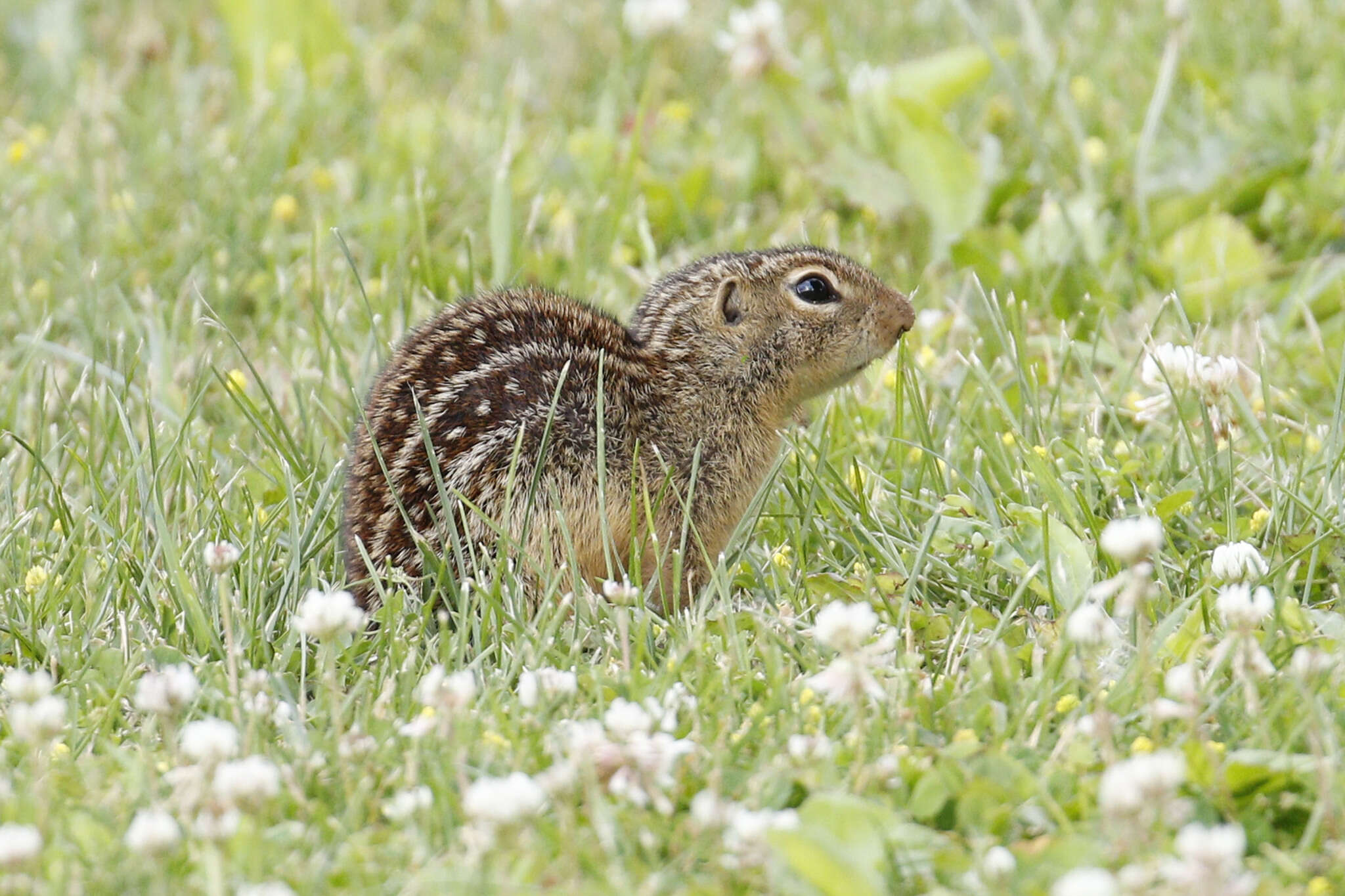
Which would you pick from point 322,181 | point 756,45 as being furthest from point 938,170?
point 322,181

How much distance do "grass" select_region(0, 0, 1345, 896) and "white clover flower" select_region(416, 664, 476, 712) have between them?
0.05 metres

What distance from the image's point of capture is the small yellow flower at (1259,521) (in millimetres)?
3998

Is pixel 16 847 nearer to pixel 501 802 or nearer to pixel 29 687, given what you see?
pixel 29 687

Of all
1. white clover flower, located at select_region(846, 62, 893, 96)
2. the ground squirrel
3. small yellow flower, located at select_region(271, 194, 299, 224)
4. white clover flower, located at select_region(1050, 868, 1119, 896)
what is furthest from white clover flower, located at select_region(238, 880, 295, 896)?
white clover flower, located at select_region(846, 62, 893, 96)

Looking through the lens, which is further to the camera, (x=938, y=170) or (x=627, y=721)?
(x=938, y=170)

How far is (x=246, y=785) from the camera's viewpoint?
100 inches

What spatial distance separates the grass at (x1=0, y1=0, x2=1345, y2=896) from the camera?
281 centimetres

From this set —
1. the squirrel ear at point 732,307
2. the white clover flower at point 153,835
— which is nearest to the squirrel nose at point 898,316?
the squirrel ear at point 732,307

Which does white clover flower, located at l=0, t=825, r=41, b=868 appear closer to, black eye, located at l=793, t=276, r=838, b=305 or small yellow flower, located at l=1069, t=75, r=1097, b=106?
black eye, located at l=793, t=276, r=838, b=305

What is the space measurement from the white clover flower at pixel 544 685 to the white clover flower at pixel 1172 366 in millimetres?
1830

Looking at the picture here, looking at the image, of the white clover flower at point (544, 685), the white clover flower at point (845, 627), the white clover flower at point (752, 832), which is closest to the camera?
the white clover flower at point (752, 832)

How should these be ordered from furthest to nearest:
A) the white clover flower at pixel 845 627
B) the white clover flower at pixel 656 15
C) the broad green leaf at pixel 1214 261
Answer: the white clover flower at pixel 656 15
the broad green leaf at pixel 1214 261
the white clover flower at pixel 845 627

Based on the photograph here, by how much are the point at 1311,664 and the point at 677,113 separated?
5074 mm

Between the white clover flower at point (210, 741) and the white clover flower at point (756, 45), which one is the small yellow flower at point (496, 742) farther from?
the white clover flower at point (756, 45)
